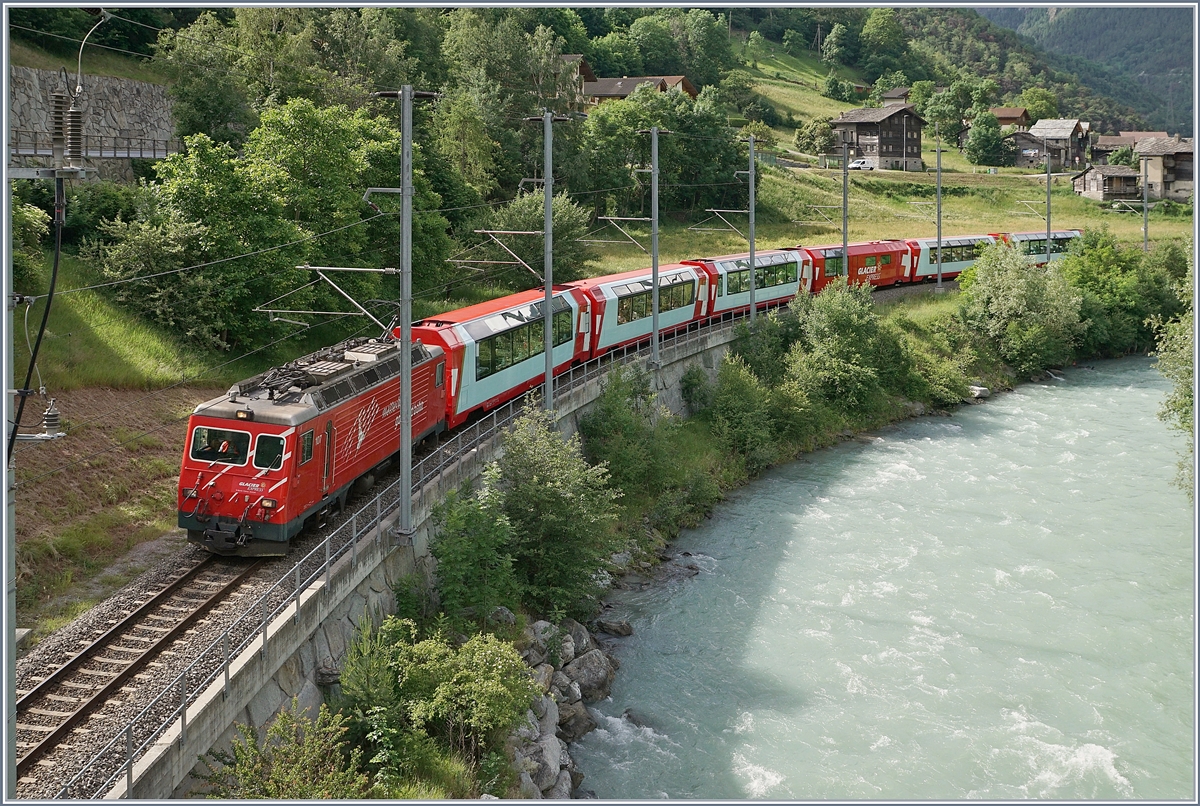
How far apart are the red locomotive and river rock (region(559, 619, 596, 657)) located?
5.52 m

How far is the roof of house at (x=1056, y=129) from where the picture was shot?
412 ft

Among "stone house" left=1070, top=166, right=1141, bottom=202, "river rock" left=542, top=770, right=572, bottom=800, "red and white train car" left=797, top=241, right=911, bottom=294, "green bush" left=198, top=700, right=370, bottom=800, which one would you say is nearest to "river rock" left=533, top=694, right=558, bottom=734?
"river rock" left=542, top=770, right=572, bottom=800

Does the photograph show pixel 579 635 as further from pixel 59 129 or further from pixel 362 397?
pixel 59 129

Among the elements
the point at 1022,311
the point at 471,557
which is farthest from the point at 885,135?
the point at 471,557

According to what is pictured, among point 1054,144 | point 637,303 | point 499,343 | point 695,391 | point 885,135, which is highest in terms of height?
point 1054,144

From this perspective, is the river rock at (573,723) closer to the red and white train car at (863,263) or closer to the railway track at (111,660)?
the railway track at (111,660)

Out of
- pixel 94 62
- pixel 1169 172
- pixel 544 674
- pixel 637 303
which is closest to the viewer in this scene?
pixel 544 674

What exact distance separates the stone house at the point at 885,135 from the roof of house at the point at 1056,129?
18.8 m

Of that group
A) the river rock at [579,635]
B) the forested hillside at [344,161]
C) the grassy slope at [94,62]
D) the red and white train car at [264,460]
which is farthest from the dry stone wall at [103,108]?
the river rock at [579,635]

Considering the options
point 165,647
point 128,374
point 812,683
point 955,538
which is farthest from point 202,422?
point 955,538

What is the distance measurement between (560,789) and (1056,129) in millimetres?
125863

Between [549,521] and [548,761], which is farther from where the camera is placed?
[549,521]

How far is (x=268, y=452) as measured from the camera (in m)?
19.7

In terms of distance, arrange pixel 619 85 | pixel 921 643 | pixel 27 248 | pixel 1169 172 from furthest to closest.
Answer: pixel 619 85, pixel 1169 172, pixel 27 248, pixel 921 643
